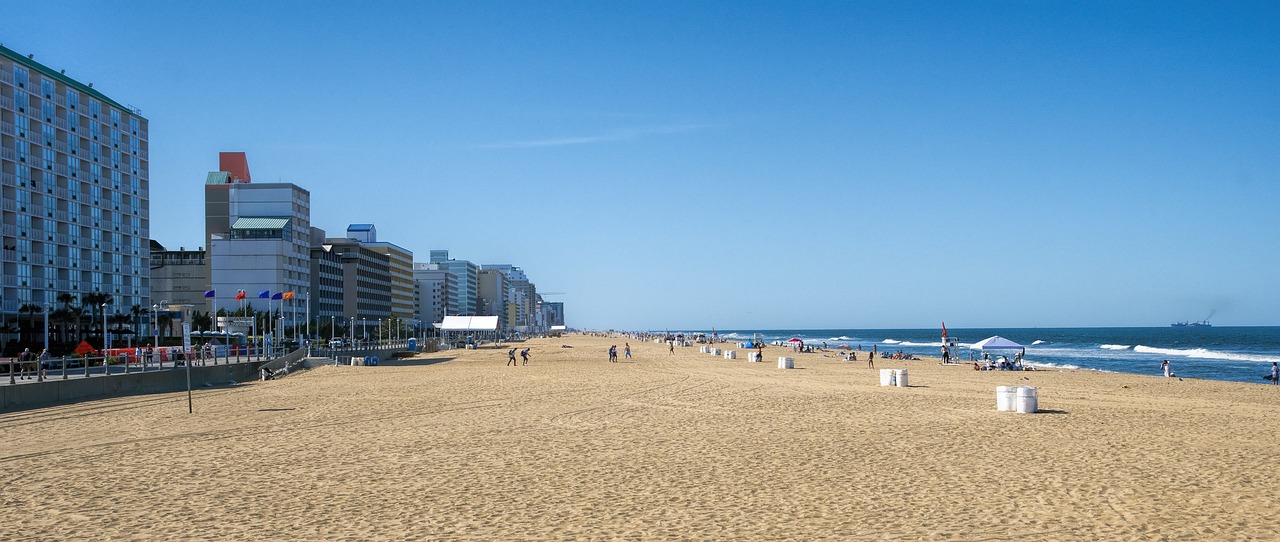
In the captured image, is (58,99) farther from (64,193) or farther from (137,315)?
(137,315)

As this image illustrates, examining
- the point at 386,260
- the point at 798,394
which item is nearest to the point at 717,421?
the point at 798,394

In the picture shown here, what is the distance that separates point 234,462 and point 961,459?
435 inches

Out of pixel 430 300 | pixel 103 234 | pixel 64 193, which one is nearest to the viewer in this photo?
pixel 64 193

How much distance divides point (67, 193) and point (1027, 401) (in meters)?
66.8

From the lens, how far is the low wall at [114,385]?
24.0 meters

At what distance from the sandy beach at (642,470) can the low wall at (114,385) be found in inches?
63.0

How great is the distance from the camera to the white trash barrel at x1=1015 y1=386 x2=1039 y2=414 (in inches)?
810

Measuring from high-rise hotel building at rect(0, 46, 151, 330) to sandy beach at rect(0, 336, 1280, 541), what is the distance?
4462cm

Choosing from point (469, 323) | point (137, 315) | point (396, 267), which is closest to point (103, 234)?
point (137, 315)

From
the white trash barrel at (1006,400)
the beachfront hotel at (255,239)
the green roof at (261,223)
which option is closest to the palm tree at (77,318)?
the beachfront hotel at (255,239)

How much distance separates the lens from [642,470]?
1345 cm

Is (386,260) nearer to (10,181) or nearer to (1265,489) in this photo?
(10,181)

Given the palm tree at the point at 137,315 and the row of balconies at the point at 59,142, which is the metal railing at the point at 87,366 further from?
the palm tree at the point at 137,315

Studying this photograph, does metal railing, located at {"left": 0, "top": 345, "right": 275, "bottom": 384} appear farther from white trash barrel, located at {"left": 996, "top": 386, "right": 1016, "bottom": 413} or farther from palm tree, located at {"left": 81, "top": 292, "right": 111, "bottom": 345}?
palm tree, located at {"left": 81, "top": 292, "right": 111, "bottom": 345}
